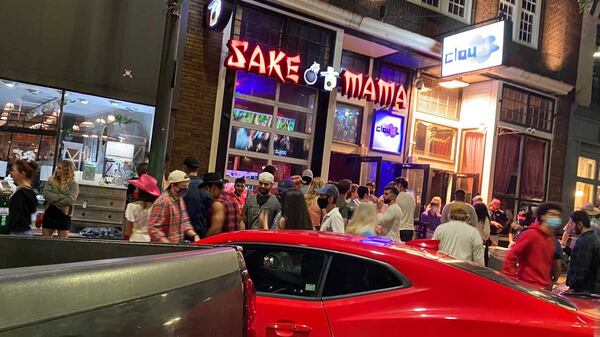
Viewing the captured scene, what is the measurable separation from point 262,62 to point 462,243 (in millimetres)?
6392

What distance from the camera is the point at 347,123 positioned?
13711 millimetres

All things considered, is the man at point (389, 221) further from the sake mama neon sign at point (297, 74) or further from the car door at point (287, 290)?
the sake mama neon sign at point (297, 74)

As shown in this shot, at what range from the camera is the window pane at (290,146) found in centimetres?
1202

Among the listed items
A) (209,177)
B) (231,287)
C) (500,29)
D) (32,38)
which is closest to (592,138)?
(500,29)

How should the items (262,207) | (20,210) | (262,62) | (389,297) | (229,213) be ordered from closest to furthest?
1. (389,297)
2. (20,210)
3. (229,213)
4. (262,207)
5. (262,62)

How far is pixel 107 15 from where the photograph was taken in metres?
9.57

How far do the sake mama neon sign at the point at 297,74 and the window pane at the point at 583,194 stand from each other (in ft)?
29.5

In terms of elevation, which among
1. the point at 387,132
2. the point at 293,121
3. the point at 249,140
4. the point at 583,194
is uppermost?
the point at 387,132

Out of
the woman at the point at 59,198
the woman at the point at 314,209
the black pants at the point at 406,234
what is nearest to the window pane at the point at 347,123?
the black pants at the point at 406,234

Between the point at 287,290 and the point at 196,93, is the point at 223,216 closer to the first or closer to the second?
the point at 287,290

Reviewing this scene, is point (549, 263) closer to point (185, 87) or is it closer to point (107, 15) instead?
point (185, 87)

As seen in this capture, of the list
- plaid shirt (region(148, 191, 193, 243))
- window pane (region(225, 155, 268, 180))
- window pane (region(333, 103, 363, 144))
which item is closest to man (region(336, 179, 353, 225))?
plaid shirt (region(148, 191, 193, 243))

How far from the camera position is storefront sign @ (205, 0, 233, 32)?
9875 millimetres

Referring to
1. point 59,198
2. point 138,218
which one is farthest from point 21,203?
point 138,218
